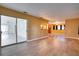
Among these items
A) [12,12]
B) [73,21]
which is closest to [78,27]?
[73,21]

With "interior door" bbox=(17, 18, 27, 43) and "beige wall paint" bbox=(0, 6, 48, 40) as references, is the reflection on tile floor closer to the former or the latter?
"beige wall paint" bbox=(0, 6, 48, 40)

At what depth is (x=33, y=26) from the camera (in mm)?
10703

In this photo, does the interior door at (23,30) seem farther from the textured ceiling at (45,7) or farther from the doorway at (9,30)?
the textured ceiling at (45,7)

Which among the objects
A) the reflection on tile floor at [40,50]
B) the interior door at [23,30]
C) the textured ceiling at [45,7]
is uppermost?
the textured ceiling at [45,7]

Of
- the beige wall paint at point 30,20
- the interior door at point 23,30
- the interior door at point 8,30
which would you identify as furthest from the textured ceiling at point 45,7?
the interior door at point 23,30

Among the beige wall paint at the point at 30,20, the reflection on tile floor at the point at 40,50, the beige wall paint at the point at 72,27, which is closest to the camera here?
the reflection on tile floor at the point at 40,50

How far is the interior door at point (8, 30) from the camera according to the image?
7227mm

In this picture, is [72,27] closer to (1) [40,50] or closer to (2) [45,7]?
(2) [45,7]

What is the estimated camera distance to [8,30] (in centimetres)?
776

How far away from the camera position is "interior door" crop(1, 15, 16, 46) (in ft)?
23.7

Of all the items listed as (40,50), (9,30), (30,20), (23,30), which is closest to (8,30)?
(9,30)

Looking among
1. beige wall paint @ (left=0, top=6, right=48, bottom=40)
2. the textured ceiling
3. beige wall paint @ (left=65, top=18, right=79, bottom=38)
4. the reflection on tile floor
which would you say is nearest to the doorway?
beige wall paint @ (left=0, top=6, right=48, bottom=40)

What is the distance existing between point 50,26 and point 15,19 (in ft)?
52.1

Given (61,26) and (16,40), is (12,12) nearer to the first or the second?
(16,40)
